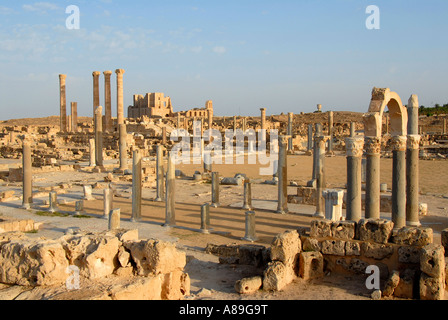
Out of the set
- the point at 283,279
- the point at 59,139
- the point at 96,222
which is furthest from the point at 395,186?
the point at 59,139

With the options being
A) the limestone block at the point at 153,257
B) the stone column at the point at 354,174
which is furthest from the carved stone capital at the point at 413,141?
the limestone block at the point at 153,257

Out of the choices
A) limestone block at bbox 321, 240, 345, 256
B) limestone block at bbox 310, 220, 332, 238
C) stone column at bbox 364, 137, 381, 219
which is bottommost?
limestone block at bbox 321, 240, 345, 256

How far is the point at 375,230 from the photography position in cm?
720

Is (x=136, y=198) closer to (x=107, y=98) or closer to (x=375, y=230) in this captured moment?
(x=375, y=230)

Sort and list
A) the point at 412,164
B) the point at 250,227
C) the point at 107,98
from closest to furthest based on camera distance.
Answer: the point at 250,227 < the point at 412,164 < the point at 107,98

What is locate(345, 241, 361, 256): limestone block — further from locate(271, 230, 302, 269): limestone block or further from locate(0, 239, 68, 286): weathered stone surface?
locate(0, 239, 68, 286): weathered stone surface

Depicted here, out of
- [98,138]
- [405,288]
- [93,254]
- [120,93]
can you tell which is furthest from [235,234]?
[120,93]

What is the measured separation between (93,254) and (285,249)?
9.95ft

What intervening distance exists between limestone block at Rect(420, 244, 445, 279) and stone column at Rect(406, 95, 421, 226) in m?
4.23

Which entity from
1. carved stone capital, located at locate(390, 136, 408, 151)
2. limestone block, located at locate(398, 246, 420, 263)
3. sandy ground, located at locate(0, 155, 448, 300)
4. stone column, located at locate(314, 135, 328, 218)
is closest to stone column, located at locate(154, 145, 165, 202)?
sandy ground, located at locate(0, 155, 448, 300)

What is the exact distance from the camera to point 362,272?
7.21 m

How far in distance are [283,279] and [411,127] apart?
5.60 metres

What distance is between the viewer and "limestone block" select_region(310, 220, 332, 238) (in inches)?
296
